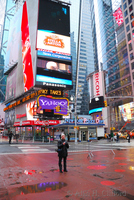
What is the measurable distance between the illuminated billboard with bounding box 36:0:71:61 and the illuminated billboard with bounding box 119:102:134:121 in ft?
84.9

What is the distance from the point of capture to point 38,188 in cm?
500

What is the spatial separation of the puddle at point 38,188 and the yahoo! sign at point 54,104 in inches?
1549

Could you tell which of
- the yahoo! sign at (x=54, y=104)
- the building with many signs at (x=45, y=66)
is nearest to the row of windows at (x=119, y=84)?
the building with many signs at (x=45, y=66)

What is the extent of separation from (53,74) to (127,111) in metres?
28.7

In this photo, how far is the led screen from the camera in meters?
44.4

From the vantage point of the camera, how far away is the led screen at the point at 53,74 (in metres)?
44.4

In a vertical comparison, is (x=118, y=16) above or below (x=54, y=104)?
above

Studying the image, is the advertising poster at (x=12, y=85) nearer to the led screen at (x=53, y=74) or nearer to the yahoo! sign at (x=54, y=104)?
the yahoo! sign at (x=54, y=104)

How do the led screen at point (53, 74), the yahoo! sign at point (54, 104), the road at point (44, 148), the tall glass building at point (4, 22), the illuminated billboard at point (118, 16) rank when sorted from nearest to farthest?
the road at point (44, 148) < the led screen at point (53, 74) < the yahoo! sign at point (54, 104) < the illuminated billboard at point (118, 16) < the tall glass building at point (4, 22)

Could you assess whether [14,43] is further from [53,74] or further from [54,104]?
[54,104]

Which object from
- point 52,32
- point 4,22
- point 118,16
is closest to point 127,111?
point 52,32

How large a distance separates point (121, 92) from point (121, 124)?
12.5 meters

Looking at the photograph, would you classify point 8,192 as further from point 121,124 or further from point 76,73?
point 76,73

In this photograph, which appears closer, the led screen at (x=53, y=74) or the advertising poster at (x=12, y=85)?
the led screen at (x=53, y=74)
